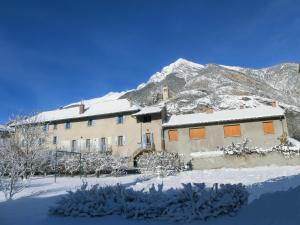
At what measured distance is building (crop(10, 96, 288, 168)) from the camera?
27938 millimetres

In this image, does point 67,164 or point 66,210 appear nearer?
point 66,210

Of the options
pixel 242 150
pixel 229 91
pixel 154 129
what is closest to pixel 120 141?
pixel 154 129

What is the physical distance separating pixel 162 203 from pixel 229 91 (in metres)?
64.3

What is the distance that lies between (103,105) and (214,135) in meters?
15.3

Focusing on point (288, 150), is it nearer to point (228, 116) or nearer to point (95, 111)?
point (228, 116)

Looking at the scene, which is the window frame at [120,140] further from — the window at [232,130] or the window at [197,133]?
the window at [232,130]

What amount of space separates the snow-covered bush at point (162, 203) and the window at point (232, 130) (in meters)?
23.2

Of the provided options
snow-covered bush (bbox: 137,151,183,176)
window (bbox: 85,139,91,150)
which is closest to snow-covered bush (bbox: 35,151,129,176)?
snow-covered bush (bbox: 137,151,183,176)

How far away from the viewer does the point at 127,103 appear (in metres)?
35.6

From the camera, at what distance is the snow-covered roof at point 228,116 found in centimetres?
2781

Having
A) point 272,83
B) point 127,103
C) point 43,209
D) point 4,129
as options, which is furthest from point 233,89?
point 43,209

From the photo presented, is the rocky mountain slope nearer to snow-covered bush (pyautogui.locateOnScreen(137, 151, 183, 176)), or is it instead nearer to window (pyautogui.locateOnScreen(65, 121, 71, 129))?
snow-covered bush (pyautogui.locateOnScreen(137, 151, 183, 176))

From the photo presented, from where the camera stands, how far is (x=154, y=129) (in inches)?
1249

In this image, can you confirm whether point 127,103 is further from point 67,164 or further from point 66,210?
point 66,210
